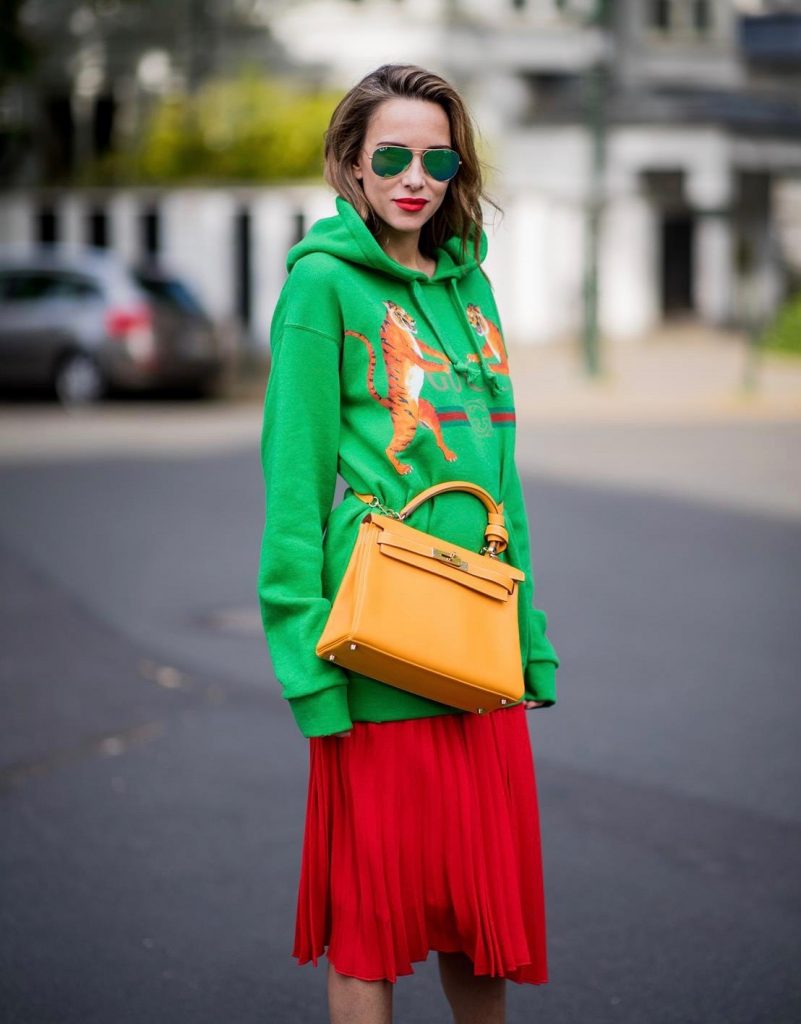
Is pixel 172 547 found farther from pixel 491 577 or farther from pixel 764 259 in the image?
pixel 764 259

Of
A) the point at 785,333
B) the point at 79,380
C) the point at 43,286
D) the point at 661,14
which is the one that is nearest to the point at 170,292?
the point at 79,380

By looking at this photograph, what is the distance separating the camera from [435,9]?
104 feet

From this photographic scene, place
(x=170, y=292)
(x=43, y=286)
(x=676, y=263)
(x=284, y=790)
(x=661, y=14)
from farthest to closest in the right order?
(x=661, y=14) < (x=676, y=263) < (x=43, y=286) < (x=170, y=292) < (x=284, y=790)

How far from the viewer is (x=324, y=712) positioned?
9.16ft

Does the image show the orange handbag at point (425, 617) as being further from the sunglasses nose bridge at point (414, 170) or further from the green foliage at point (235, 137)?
the green foliage at point (235, 137)

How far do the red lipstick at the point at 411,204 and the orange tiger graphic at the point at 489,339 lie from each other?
0.20 m

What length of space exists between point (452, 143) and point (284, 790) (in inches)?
120

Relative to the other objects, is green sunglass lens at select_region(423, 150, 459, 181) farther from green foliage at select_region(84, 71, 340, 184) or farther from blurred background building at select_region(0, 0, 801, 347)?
green foliage at select_region(84, 71, 340, 184)

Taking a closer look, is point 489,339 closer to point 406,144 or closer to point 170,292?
point 406,144

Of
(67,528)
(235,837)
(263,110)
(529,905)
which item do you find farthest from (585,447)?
(263,110)

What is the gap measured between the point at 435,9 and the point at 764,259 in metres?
11.8

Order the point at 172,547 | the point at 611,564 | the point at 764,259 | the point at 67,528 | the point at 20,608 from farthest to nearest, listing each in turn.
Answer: the point at 764,259 < the point at 67,528 < the point at 172,547 < the point at 611,564 < the point at 20,608

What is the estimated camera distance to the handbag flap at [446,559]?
2740mm

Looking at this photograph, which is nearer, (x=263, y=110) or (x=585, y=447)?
(x=585, y=447)
